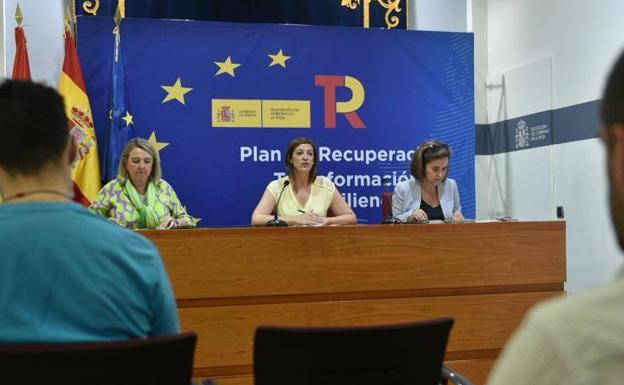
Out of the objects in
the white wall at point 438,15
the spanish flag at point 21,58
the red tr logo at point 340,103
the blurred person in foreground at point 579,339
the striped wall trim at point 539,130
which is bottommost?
the blurred person in foreground at point 579,339

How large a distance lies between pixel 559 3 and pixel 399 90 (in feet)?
5.00

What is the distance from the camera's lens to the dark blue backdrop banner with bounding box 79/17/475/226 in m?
5.08

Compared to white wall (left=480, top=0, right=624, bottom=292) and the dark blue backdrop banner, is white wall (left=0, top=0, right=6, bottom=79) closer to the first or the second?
the dark blue backdrop banner

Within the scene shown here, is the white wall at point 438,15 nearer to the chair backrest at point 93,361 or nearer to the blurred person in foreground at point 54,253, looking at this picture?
the blurred person in foreground at point 54,253

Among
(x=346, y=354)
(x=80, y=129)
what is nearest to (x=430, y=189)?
(x=346, y=354)

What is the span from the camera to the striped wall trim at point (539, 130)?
4.92 m

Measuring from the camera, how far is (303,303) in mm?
2719

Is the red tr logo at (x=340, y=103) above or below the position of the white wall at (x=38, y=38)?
below

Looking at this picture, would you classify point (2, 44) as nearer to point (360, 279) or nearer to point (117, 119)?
point (117, 119)

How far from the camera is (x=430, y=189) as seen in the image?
386cm

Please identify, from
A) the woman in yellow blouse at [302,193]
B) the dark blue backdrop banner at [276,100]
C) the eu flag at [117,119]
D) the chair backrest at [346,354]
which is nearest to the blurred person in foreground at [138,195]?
the woman in yellow blouse at [302,193]

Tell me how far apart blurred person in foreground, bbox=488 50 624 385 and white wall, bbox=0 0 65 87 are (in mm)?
5525

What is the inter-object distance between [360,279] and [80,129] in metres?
3.07

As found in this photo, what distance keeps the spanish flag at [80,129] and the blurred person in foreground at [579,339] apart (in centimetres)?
469
